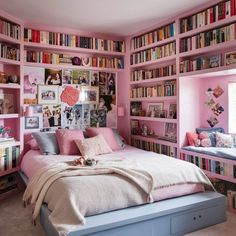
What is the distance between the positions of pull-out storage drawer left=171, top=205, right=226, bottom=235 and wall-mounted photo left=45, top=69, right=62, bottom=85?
2841 mm

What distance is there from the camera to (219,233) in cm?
255

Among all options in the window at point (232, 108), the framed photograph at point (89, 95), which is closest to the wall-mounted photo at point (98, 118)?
the framed photograph at point (89, 95)

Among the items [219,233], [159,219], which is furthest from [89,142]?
[219,233]

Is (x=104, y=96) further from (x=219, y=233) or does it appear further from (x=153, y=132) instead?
(x=219, y=233)

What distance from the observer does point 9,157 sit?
374 cm

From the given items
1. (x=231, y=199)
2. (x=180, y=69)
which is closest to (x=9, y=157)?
(x=180, y=69)

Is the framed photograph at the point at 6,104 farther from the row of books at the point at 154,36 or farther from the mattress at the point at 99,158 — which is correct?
the row of books at the point at 154,36

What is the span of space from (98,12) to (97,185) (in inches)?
95.5

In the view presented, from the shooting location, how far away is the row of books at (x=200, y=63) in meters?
3.32

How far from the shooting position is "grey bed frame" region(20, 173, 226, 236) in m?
2.15

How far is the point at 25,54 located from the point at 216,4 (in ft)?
9.13

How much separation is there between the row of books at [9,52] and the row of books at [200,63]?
241cm

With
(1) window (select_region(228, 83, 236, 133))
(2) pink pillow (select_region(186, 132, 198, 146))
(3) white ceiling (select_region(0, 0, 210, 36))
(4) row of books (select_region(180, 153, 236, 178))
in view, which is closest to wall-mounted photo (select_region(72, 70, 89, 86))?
(3) white ceiling (select_region(0, 0, 210, 36))

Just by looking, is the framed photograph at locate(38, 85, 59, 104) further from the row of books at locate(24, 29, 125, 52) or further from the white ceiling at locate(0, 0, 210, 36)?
the white ceiling at locate(0, 0, 210, 36)
